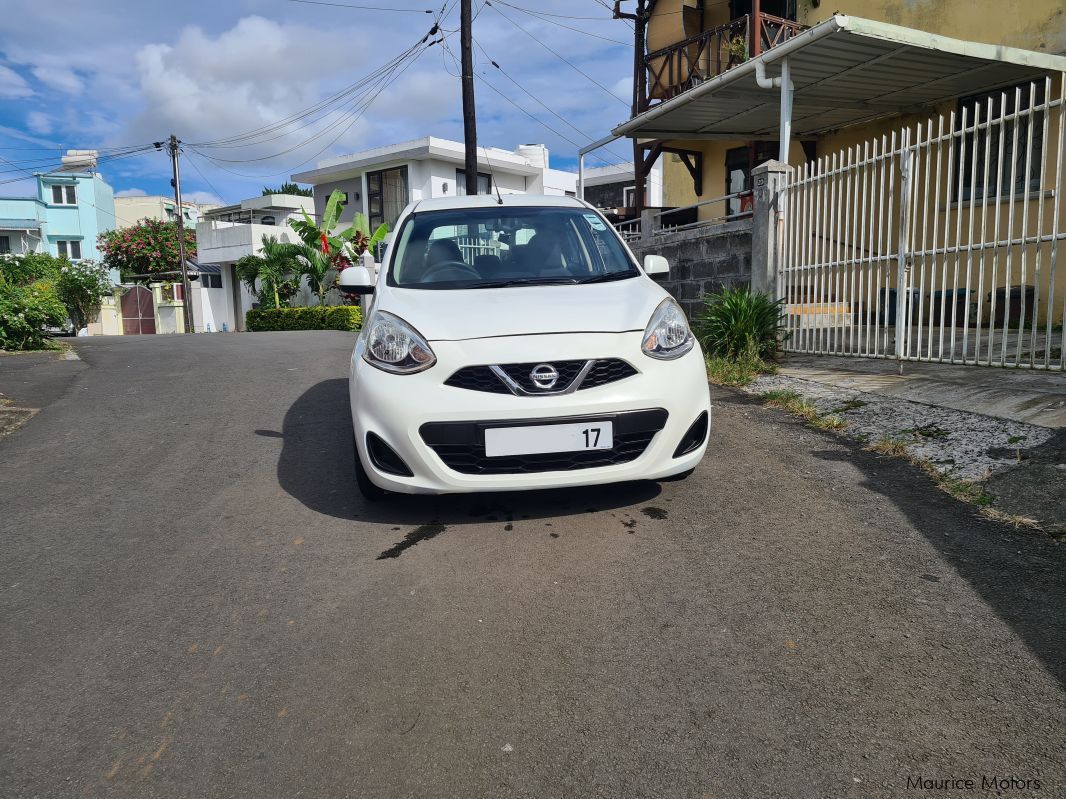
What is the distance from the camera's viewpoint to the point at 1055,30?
10.4 m

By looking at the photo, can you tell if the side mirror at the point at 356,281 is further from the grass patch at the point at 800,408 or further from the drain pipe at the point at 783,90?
the drain pipe at the point at 783,90

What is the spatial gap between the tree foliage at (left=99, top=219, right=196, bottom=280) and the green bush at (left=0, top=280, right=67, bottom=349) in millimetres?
35740

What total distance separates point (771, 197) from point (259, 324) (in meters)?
22.0

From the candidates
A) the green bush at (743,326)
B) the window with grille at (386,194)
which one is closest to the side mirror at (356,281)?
the green bush at (743,326)

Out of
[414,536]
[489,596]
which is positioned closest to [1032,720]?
[489,596]

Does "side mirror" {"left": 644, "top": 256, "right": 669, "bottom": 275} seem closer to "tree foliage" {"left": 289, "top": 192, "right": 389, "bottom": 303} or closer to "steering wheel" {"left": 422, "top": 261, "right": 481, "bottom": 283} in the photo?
"steering wheel" {"left": 422, "top": 261, "right": 481, "bottom": 283}

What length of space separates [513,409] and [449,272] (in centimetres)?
146

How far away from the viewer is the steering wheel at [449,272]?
4422 millimetres

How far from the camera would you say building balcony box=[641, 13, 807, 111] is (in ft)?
44.7

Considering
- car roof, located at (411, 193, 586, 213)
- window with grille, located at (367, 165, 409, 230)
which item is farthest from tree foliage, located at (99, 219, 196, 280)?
car roof, located at (411, 193, 586, 213)

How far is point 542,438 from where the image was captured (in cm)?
337

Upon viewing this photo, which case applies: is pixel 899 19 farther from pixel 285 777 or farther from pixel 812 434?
pixel 285 777

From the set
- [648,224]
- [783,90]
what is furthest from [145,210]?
[783,90]

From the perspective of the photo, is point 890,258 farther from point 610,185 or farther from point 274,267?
point 610,185
